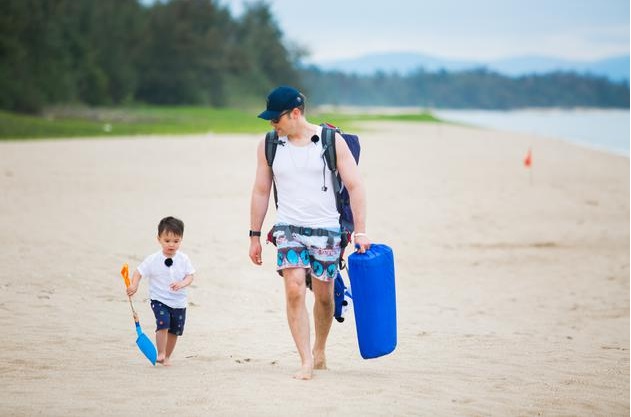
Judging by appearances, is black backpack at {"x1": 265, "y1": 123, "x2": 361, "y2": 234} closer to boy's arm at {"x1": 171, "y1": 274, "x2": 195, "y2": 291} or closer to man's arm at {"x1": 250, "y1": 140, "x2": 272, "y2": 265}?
man's arm at {"x1": 250, "y1": 140, "x2": 272, "y2": 265}

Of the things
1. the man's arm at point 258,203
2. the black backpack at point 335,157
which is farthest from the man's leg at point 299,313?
the black backpack at point 335,157

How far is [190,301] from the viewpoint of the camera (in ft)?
32.6

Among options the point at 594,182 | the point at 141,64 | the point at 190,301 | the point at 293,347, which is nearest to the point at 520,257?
the point at 190,301

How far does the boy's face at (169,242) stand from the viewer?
6.60 metres

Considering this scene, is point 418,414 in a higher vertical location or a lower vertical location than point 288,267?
lower

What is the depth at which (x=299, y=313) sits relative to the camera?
6430mm

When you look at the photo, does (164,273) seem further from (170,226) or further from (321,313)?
(321,313)

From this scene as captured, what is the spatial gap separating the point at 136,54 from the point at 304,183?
7790cm

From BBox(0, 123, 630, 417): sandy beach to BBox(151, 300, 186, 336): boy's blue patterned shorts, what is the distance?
0.29m

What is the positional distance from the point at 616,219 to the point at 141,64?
6860cm

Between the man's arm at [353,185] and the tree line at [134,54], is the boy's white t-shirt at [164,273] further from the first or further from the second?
the tree line at [134,54]

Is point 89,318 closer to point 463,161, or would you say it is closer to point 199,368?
point 199,368

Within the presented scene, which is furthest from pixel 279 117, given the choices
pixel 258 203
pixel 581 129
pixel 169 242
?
pixel 581 129

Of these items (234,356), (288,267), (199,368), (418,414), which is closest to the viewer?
(418,414)
